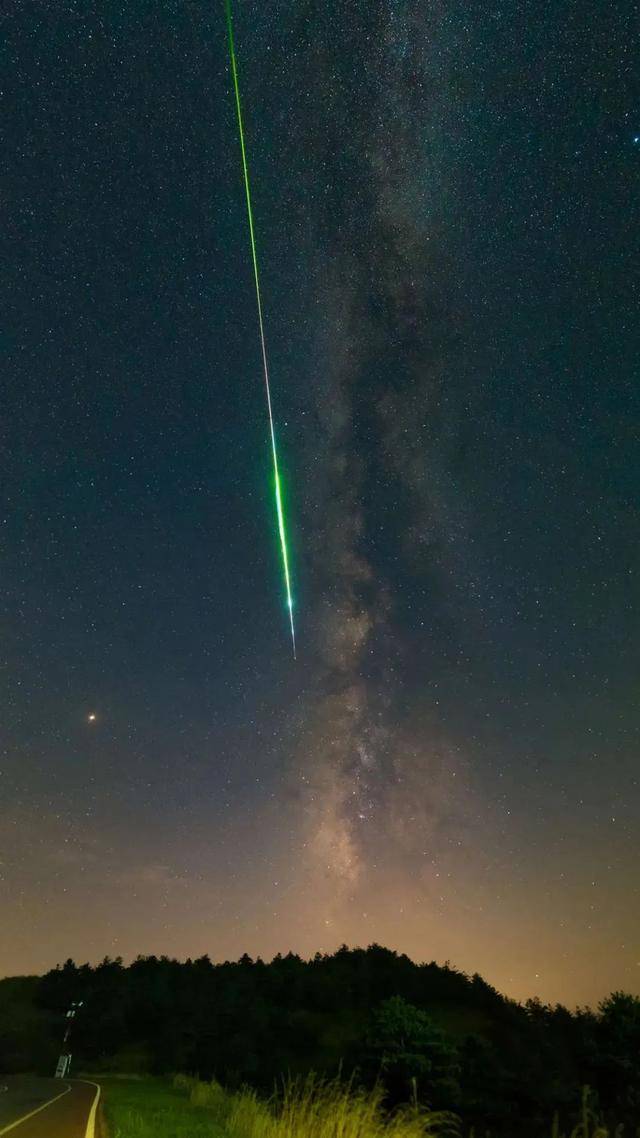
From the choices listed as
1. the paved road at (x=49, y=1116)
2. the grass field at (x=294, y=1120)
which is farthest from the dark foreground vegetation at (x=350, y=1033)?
the paved road at (x=49, y=1116)

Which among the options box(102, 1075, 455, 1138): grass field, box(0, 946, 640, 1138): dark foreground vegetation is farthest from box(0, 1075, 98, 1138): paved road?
box(0, 946, 640, 1138): dark foreground vegetation

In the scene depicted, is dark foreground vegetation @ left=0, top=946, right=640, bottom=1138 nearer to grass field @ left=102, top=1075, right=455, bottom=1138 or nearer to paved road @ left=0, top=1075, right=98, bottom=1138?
grass field @ left=102, top=1075, right=455, bottom=1138

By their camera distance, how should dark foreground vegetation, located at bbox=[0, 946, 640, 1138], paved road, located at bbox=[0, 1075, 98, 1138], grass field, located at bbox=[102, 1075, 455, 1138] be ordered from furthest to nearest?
dark foreground vegetation, located at bbox=[0, 946, 640, 1138] → paved road, located at bbox=[0, 1075, 98, 1138] → grass field, located at bbox=[102, 1075, 455, 1138]

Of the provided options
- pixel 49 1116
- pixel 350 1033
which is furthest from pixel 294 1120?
pixel 350 1033

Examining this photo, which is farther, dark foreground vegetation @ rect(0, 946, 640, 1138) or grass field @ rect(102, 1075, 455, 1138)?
dark foreground vegetation @ rect(0, 946, 640, 1138)

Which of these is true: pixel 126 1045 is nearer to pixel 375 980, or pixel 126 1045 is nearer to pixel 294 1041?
pixel 294 1041

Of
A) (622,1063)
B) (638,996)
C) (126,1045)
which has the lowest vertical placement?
(126,1045)

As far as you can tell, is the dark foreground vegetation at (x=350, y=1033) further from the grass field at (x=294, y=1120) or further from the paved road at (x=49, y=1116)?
the paved road at (x=49, y=1116)

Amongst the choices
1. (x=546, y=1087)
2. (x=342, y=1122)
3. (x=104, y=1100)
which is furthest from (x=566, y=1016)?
(x=342, y=1122)
